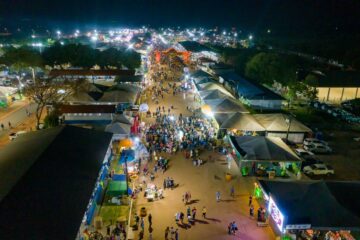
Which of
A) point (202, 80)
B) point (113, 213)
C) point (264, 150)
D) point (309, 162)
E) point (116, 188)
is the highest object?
point (202, 80)

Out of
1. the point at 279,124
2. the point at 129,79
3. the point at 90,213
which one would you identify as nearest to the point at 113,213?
the point at 90,213

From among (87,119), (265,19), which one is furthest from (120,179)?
(265,19)

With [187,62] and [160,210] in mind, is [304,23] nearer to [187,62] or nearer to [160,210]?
[187,62]

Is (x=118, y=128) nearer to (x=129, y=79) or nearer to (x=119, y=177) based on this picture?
(x=119, y=177)

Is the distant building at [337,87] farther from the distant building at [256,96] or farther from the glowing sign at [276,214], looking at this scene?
the glowing sign at [276,214]

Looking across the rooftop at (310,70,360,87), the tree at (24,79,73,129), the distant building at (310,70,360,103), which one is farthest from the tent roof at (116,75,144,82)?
the distant building at (310,70,360,103)

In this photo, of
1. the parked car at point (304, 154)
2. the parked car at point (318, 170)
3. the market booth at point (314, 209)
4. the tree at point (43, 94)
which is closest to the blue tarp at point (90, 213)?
the market booth at point (314, 209)
